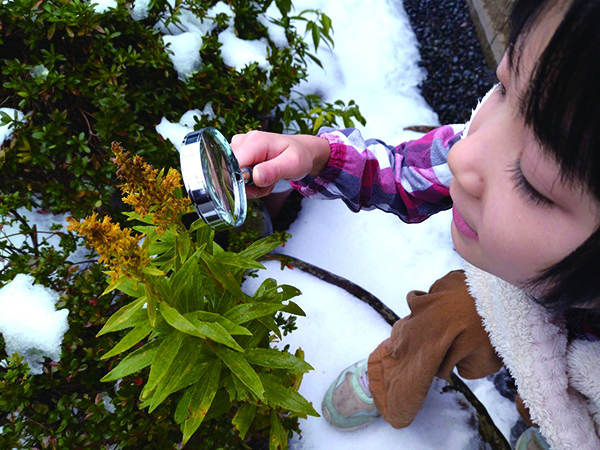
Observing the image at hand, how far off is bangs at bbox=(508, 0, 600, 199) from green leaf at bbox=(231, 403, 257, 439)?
31.9 inches

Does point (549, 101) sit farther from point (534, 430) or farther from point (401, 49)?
point (401, 49)

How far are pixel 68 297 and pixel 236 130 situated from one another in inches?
28.0

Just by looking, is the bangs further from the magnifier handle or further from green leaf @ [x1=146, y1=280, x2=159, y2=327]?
green leaf @ [x1=146, y1=280, x2=159, y2=327]

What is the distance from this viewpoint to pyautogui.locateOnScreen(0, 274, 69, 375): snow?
1022mm

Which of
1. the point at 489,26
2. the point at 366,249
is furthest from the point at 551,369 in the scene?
the point at 489,26

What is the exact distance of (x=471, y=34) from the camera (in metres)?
2.67

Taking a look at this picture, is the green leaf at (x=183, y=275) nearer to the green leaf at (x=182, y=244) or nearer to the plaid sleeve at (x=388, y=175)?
the green leaf at (x=182, y=244)

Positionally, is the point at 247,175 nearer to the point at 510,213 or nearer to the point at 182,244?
the point at 182,244

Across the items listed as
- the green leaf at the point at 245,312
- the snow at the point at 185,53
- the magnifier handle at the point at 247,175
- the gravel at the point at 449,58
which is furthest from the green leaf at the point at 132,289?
the gravel at the point at 449,58

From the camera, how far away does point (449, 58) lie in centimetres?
260

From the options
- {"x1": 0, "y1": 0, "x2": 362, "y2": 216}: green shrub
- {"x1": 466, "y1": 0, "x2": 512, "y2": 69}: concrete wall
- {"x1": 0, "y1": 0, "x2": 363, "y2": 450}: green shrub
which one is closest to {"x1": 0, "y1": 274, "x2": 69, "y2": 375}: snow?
{"x1": 0, "y1": 0, "x2": 363, "y2": 450}: green shrub

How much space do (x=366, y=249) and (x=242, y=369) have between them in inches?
50.9

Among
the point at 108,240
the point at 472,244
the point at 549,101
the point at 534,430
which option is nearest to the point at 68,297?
the point at 108,240

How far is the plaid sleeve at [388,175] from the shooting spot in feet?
3.31
